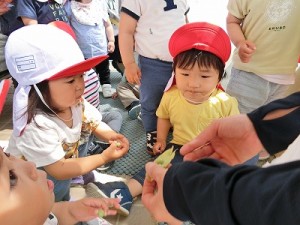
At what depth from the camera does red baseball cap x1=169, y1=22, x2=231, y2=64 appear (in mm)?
1150

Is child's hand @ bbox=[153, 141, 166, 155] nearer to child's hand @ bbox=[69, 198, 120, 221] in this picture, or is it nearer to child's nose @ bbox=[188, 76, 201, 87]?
child's nose @ bbox=[188, 76, 201, 87]

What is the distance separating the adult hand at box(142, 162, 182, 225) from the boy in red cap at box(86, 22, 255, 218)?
18.3 inches

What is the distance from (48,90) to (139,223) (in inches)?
22.3

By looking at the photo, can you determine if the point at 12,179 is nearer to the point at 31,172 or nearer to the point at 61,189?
the point at 31,172

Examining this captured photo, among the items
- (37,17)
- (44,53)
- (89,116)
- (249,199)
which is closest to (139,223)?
(89,116)

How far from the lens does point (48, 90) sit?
3.29ft

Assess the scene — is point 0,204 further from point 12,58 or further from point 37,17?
point 37,17

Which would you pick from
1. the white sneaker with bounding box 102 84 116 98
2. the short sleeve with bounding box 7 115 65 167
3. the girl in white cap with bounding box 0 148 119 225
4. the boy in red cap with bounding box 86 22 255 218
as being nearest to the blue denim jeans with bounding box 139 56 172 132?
the boy in red cap with bounding box 86 22 255 218

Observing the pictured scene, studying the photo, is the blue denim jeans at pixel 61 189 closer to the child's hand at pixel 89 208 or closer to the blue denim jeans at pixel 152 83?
the child's hand at pixel 89 208

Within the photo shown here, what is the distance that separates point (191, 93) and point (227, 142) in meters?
0.46

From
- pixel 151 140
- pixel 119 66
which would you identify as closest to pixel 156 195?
pixel 151 140

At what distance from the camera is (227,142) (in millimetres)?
789

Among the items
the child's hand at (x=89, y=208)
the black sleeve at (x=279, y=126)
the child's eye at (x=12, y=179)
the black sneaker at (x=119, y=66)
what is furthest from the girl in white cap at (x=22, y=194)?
the black sneaker at (x=119, y=66)

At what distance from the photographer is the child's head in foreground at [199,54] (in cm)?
115
